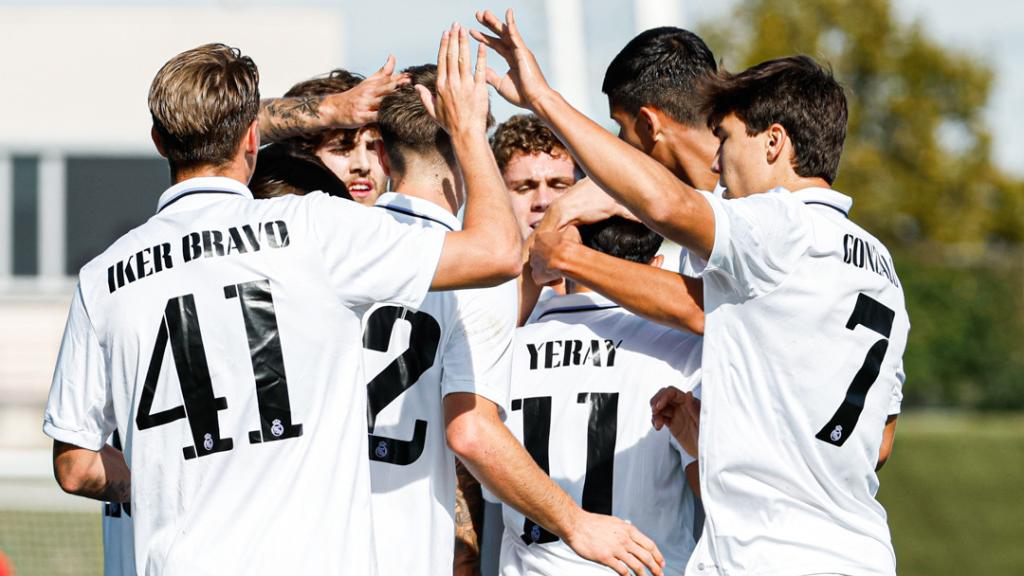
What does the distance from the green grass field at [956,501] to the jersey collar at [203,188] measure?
13925mm

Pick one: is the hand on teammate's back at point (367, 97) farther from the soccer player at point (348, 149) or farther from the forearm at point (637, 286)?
the forearm at point (637, 286)

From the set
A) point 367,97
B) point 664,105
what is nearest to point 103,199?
point 367,97

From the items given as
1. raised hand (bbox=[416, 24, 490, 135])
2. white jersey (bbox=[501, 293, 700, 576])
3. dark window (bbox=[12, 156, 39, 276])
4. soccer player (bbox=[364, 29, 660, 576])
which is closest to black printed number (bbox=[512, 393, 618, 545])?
white jersey (bbox=[501, 293, 700, 576])

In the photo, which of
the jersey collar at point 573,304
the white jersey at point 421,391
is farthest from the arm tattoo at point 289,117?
the jersey collar at point 573,304

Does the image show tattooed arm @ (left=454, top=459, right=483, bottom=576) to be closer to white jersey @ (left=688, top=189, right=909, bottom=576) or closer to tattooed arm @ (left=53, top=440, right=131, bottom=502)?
white jersey @ (left=688, top=189, right=909, bottom=576)

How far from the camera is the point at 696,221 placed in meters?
3.44

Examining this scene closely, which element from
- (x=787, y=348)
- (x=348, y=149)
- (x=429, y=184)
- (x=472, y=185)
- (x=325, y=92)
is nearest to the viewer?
(x=472, y=185)

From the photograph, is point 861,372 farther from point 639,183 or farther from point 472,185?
point 472,185

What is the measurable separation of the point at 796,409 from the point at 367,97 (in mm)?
1711

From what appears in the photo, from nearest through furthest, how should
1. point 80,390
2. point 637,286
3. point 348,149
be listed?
point 80,390, point 637,286, point 348,149

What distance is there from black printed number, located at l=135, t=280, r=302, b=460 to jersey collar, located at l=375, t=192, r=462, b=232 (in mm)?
798

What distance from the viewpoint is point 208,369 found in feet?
11.1

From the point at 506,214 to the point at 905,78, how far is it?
35.3 meters

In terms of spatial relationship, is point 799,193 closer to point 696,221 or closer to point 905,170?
point 696,221
